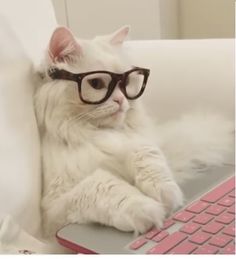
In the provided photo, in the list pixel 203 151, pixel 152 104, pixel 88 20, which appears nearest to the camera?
pixel 203 151

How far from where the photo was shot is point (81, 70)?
2.91 ft

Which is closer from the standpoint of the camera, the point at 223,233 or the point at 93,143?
the point at 223,233

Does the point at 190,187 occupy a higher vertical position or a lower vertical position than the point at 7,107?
lower

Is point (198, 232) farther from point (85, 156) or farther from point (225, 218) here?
point (85, 156)

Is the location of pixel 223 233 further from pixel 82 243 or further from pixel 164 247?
pixel 82 243

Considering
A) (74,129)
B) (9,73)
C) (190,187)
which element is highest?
(9,73)

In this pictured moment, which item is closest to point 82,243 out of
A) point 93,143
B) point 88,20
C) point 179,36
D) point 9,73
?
point 93,143

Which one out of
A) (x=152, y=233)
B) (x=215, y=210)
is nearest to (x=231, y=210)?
(x=215, y=210)

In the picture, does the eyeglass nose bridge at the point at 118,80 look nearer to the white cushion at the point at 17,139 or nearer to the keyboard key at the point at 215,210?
the white cushion at the point at 17,139

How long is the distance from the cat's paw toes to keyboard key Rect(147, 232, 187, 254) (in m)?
0.07

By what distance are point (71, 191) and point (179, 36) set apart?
65.6 inches

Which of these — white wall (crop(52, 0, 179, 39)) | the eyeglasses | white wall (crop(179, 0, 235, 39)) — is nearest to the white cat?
the eyeglasses

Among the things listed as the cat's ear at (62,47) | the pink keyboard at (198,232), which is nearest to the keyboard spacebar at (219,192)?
the pink keyboard at (198,232)

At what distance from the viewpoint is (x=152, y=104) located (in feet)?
3.75
